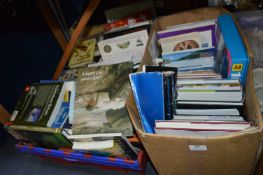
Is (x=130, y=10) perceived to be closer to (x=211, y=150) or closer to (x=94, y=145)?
(x=94, y=145)

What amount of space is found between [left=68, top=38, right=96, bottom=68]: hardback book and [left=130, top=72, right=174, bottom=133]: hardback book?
21.6 inches

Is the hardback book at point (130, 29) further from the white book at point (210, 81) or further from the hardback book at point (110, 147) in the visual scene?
the hardback book at point (110, 147)

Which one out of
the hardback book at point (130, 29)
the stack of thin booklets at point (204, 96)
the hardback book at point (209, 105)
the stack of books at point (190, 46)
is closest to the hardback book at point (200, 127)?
the stack of thin booklets at point (204, 96)

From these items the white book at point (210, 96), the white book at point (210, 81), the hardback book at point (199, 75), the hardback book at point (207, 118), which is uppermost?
the hardback book at point (199, 75)

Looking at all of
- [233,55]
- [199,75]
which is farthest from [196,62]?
[233,55]

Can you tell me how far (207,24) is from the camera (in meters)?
1.00

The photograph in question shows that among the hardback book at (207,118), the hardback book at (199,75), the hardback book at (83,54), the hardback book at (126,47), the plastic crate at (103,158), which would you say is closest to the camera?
the hardback book at (207,118)

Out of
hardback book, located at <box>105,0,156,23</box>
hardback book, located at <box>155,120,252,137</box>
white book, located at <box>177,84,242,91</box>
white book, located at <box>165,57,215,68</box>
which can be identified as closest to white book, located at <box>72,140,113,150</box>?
hardback book, located at <box>155,120,252,137</box>

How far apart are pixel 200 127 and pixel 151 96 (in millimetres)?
203

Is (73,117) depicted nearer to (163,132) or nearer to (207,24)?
(163,132)

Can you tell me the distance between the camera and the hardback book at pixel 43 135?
0.95 meters

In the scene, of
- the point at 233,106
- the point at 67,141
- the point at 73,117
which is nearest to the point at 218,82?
the point at 233,106

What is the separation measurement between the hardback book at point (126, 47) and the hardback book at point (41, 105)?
28cm

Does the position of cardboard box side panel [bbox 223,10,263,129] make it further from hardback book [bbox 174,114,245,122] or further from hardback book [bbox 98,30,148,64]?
hardback book [bbox 98,30,148,64]
